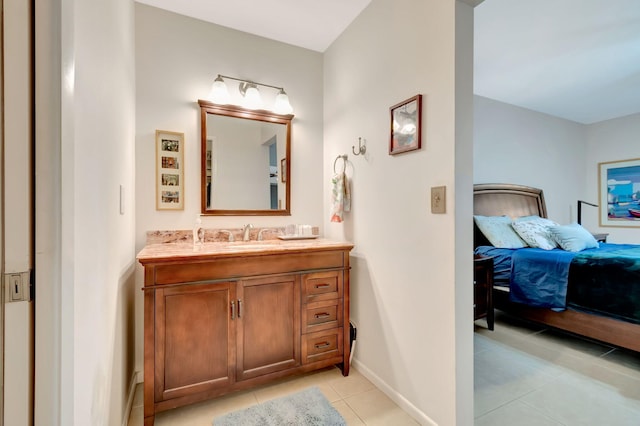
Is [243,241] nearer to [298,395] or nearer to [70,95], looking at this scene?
[298,395]

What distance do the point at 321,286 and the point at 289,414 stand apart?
0.77 meters

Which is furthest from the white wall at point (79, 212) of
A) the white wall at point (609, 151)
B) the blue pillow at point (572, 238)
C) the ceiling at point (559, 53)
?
the white wall at point (609, 151)

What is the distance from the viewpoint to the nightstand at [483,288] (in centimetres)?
258

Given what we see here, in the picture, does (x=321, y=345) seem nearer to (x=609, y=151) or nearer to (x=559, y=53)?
(x=559, y=53)

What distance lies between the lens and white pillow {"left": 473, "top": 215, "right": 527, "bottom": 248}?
124 inches

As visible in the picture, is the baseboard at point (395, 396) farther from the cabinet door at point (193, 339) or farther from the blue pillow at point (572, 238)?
the blue pillow at point (572, 238)

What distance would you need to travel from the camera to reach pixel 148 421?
1.53m

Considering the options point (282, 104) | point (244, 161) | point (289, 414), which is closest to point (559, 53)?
point (282, 104)

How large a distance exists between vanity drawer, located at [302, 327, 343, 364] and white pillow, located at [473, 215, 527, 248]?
2.23 metres

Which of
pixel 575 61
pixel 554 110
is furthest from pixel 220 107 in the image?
pixel 554 110

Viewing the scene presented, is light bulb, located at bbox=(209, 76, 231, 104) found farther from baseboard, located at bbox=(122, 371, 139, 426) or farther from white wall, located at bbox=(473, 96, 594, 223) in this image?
white wall, located at bbox=(473, 96, 594, 223)

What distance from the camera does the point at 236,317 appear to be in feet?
5.68

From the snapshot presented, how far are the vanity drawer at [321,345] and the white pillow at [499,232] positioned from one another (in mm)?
2226

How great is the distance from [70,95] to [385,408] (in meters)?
2.11
